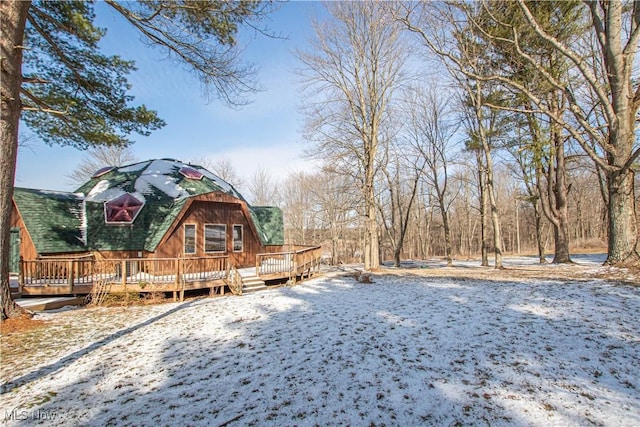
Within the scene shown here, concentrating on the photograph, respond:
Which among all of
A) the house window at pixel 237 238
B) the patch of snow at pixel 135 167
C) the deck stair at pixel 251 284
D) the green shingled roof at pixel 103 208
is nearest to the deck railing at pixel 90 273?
the deck stair at pixel 251 284

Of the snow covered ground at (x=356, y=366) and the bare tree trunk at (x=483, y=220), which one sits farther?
the bare tree trunk at (x=483, y=220)

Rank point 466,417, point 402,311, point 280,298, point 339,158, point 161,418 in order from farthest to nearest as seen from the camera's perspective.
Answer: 1. point 339,158
2. point 280,298
3. point 402,311
4. point 161,418
5. point 466,417

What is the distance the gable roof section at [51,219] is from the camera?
1083 cm

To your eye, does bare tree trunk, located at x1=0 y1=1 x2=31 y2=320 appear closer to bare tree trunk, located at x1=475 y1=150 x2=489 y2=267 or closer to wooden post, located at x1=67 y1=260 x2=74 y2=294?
wooden post, located at x1=67 y1=260 x2=74 y2=294

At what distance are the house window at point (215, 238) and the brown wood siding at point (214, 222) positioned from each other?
0.45 ft

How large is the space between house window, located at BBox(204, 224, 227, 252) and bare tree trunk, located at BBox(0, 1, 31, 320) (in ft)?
23.2

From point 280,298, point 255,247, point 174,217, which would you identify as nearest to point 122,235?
point 174,217

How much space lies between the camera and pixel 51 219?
37.5 ft

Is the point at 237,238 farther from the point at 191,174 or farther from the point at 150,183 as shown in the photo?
the point at 150,183

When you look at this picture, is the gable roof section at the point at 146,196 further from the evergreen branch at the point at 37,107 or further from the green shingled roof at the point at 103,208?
the evergreen branch at the point at 37,107

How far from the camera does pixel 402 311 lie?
5.99 meters

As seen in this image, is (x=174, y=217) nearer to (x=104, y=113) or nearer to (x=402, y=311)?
(x=104, y=113)

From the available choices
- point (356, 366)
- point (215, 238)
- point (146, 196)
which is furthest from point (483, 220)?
point (146, 196)

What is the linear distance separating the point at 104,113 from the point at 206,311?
259 inches
